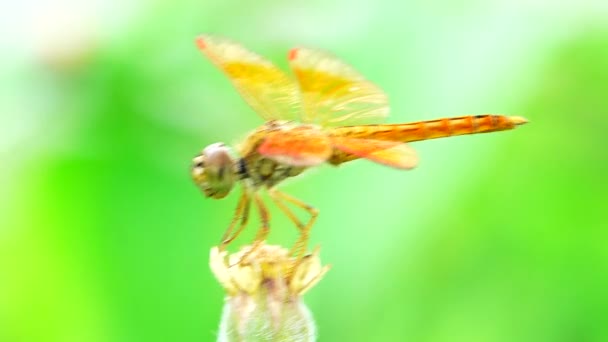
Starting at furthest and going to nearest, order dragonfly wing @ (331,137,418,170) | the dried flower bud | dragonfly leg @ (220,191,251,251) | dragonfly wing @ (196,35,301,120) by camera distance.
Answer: dragonfly wing @ (196,35,301,120) → dragonfly leg @ (220,191,251,251) → dragonfly wing @ (331,137,418,170) → the dried flower bud

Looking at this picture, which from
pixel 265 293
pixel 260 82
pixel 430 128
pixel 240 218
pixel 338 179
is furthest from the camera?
pixel 338 179

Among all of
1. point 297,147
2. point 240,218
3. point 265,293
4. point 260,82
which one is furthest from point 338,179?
point 265,293

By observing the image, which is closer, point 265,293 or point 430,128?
point 265,293

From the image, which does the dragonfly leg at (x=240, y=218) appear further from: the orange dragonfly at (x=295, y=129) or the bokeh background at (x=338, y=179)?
the bokeh background at (x=338, y=179)

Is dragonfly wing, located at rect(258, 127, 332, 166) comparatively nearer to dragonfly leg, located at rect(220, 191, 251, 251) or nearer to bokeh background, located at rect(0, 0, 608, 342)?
dragonfly leg, located at rect(220, 191, 251, 251)

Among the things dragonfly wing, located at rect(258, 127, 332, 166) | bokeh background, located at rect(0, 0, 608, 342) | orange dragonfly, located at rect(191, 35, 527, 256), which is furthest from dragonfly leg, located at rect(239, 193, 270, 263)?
bokeh background, located at rect(0, 0, 608, 342)

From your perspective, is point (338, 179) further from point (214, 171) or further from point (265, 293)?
point (265, 293)

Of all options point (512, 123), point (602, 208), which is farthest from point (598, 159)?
point (512, 123)

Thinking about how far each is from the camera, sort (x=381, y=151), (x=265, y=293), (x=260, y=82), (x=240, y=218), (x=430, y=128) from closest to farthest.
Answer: (x=265, y=293) → (x=381, y=151) → (x=240, y=218) → (x=260, y=82) → (x=430, y=128)

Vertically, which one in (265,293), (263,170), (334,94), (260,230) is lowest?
(265,293)
